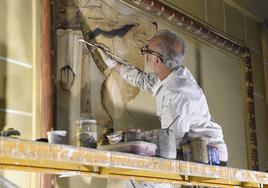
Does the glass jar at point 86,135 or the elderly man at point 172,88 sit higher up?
the elderly man at point 172,88

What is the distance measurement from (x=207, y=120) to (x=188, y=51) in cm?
39

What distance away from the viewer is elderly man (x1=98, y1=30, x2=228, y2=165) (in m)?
1.69

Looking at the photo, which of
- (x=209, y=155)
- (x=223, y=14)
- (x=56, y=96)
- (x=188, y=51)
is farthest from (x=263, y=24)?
(x=56, y=96)

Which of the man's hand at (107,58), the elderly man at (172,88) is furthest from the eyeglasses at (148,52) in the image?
the man's hand at (107,58)

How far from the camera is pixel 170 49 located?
1.73 m

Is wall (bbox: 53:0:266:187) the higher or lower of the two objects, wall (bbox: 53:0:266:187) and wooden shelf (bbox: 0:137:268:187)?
the higher

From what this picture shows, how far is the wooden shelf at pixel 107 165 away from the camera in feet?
3.40

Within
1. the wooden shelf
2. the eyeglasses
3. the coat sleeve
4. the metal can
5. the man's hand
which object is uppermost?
the eyeglasses

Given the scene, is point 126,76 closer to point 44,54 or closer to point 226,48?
point 44,54

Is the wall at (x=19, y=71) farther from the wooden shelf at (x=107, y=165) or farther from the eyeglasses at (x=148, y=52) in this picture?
the eyeglasses at (x=148, y=52)

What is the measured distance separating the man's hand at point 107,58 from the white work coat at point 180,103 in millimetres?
39

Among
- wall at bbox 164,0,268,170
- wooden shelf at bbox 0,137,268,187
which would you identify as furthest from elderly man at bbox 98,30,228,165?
wall at bbox 164,0,268,170

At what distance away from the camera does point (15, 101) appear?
1.37 metres

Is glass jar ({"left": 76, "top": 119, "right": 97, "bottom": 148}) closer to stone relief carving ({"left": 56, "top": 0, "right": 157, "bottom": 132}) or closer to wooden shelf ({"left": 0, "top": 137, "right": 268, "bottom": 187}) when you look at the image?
wooden shelf ({"left": 0, "top": 137, "right": 268, "bottom": 187})
